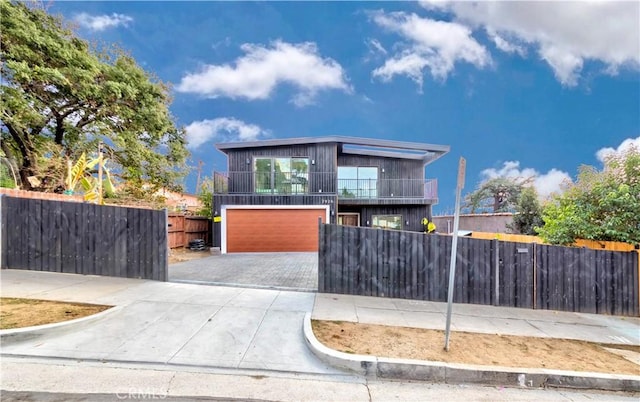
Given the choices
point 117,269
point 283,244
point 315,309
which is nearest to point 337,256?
point 315,309

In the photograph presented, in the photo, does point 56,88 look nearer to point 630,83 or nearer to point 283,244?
point 283,244

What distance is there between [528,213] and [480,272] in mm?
8828

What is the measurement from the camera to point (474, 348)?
3.74 metres

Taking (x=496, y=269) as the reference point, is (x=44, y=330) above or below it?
below

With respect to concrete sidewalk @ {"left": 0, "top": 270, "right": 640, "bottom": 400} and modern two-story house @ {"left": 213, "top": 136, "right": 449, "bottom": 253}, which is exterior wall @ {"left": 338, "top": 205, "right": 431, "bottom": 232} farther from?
concrete sidewalk @ {"left": 0, "top": 270, "right": 640, "bottom": 400}

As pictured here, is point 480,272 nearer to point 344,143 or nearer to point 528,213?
point 528,213

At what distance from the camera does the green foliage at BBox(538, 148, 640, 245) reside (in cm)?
601

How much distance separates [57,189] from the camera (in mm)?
11945

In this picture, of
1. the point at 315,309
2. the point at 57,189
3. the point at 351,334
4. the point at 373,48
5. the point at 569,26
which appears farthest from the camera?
the point at 373,48

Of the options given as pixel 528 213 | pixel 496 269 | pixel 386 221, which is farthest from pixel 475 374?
pixel 386 221

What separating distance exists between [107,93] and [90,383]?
12527mm

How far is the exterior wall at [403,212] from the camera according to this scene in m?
16.1

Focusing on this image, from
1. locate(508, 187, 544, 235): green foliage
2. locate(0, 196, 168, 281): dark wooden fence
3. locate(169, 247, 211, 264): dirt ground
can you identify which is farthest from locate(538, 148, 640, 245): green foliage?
locate(169, 247, 211, 264): dirt ground

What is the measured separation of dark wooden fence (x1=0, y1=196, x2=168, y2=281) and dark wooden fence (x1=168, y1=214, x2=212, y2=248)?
6.88m
